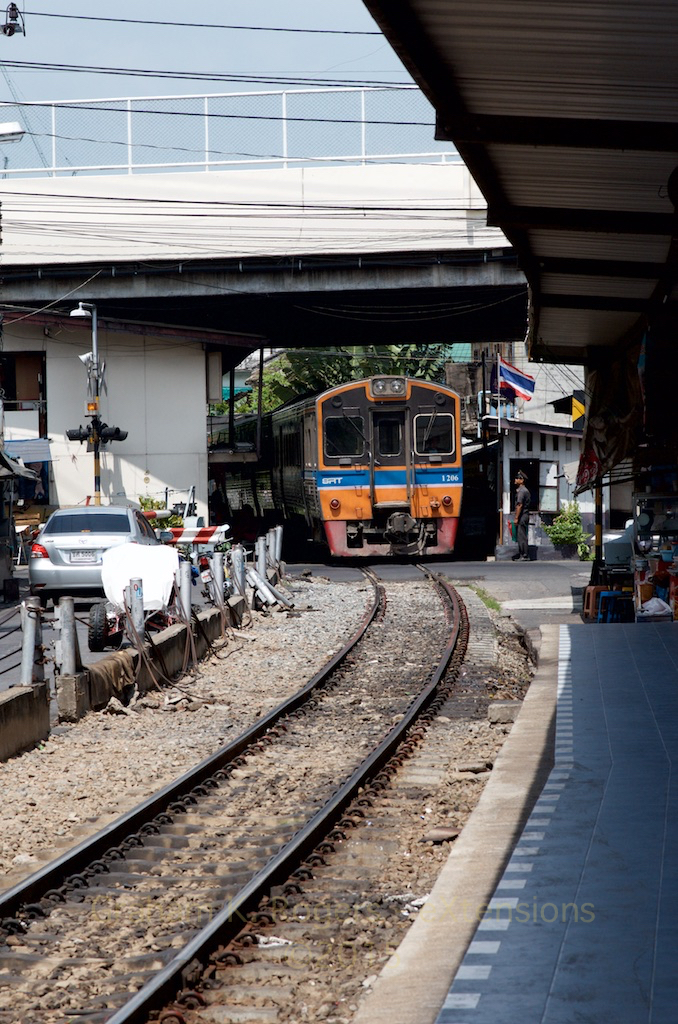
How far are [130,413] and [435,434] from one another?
9.77 meters

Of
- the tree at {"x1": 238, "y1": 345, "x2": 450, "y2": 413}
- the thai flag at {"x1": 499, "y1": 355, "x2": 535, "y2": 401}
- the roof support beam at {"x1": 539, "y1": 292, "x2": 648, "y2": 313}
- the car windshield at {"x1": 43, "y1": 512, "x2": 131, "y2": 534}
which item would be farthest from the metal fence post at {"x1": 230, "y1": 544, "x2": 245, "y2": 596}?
the tree at {"x1": 238, "y1": 345, "x2": 450, "y2": 413}

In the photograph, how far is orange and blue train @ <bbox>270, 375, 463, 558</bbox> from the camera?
2416cm

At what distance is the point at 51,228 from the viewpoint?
28.0m

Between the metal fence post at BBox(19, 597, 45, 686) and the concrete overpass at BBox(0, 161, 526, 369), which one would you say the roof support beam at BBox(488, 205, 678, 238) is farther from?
the concrete overpass at BBox(0, 161, 526, 369)

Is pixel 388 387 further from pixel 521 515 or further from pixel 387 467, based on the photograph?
pixel 521 515

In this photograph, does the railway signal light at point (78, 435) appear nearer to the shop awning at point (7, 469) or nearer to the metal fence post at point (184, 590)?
the shop awning at point (7, 469)

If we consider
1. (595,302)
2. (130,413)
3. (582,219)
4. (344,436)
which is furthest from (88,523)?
(130,413)

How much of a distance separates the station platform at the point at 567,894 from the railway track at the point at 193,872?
80 centimetres

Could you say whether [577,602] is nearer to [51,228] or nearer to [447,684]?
[447,684]

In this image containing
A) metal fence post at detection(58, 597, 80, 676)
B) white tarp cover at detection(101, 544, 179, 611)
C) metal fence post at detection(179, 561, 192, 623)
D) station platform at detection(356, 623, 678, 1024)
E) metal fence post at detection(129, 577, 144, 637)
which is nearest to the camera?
station platform at detection(356, 623, 678, 1024)

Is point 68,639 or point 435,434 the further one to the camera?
point 435,434

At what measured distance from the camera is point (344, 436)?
2423 centimetres

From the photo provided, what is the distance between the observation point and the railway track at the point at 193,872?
4.48 meters

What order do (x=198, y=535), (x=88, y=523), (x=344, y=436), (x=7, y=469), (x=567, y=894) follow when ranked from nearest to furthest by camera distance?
(x=567, y=894) → (x=88, y=523) → (x=7, y=469) → (x=198, y=535) → (x=344, y=436)
